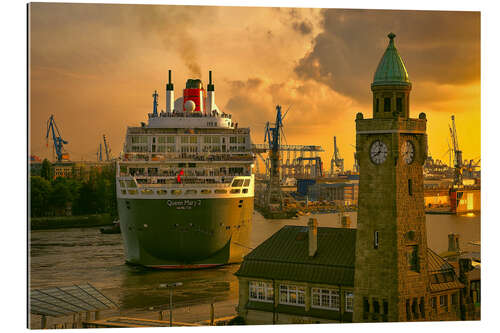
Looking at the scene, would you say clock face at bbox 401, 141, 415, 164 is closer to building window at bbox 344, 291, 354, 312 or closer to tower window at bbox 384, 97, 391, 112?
tower window at bbox 384, 97, 391, 112

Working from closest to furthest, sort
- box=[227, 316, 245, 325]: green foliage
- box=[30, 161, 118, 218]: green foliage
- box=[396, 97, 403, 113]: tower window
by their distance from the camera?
box=[396, 97, 403, 113]: tower window
box=[227, 316, 245, 325]: green foliage
box=[30, 161, 118, 218]: green foliage

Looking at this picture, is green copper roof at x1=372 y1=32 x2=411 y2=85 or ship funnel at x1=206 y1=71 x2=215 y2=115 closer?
green copper roof at x1=372 y1=32 x2=411 y2=85

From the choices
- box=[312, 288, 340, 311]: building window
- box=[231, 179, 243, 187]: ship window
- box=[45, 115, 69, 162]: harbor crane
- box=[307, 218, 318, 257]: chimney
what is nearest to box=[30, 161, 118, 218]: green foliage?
box=[45, 115, 69, 162]: harbor crane

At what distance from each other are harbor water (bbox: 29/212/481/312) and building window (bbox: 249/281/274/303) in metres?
7.83

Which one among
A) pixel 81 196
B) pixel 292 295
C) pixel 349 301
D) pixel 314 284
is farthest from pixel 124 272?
pixel 81 196

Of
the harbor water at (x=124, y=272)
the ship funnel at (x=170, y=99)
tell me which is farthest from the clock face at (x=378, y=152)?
the ship funnel at (x=170, y=99)

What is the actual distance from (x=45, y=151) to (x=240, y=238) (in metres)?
13.5

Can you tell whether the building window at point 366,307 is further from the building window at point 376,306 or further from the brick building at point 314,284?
the building window at point 376,306

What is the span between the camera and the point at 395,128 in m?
25.0

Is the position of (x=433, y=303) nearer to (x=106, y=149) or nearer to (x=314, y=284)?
(x=314, y=284)

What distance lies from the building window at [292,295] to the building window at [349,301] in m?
1.31

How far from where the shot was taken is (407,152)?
83.3 ft

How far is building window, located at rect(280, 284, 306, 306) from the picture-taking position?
26547 mm

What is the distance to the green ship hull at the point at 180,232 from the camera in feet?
143
